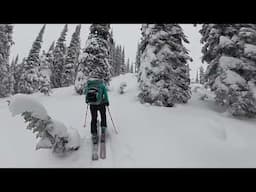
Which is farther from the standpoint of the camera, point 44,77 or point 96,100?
point 44,77

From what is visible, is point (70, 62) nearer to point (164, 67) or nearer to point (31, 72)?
point (31, 72)

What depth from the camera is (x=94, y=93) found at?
6.01m

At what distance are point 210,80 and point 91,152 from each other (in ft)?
26.9

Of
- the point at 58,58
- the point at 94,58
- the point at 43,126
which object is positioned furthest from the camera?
the point at 58,58

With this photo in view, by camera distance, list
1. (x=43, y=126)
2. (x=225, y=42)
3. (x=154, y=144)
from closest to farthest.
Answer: (x=43, y=126) → (x=154, y=144) → (x=225, y=42)

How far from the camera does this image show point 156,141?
5.98 meters

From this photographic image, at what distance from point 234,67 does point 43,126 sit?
9.20 meters

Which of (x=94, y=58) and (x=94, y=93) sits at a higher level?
(x=94, y=58)

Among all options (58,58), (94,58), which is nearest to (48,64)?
(58,58)

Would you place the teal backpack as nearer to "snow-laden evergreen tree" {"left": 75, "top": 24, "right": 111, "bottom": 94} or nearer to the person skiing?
the person skiing

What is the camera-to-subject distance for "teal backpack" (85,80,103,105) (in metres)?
5.99
